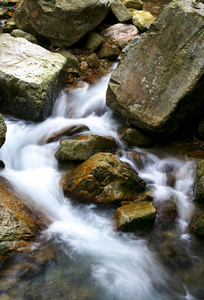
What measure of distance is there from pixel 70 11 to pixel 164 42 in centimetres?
366

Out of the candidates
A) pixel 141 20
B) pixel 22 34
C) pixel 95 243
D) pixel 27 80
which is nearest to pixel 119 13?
pixel 141 20

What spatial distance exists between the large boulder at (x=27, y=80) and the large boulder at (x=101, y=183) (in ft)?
7.71

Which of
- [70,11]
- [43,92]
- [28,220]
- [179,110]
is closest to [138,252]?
[28,220]

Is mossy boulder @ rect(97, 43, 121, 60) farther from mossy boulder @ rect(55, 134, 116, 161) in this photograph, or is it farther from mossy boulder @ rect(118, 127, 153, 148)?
mossy boulder @ rect(55, 134, 116, 161)

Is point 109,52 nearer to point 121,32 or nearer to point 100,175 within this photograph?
point 121,32

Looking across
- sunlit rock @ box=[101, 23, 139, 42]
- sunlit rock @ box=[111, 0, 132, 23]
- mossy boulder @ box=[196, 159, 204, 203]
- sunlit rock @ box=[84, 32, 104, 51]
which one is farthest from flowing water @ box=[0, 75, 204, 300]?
sunlit rock @ box=[111, 0, 132, 23]

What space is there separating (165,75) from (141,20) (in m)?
6.34

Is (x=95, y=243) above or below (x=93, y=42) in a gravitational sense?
below

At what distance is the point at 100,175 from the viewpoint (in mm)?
4684

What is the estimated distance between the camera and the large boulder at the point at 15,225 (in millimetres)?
3518

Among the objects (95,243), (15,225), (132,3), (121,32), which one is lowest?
(95,243)

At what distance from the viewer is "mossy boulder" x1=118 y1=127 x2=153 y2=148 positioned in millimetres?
6094

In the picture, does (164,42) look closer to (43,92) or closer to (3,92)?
(43,92)

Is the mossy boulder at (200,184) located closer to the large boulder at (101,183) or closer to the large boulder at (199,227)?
the large boulder at (199,227)
